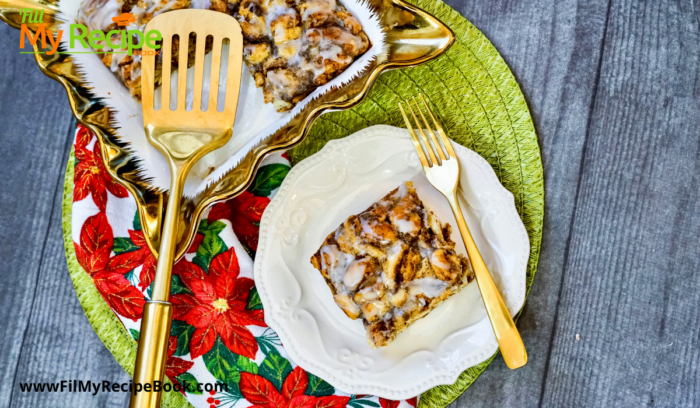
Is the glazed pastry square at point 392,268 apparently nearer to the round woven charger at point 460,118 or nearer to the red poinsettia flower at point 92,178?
the round woven charger at point 460,118

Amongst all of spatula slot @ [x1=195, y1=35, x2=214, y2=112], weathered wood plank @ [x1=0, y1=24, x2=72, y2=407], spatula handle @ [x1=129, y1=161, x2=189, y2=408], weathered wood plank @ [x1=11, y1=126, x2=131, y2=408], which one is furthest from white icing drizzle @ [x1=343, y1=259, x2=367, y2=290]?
weathered wood plank @ [x1=0, y1=24, x2=72, y2=407]

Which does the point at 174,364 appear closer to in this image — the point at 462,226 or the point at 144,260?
the point at 144,260

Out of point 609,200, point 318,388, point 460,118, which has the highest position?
point 460,118

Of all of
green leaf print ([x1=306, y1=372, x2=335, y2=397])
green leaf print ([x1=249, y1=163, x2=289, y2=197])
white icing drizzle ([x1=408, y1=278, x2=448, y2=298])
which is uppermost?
green leaf print ([x1=249, y1=163, x2=289, y2=197])

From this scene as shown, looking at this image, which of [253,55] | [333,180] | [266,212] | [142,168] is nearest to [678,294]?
[333,180]

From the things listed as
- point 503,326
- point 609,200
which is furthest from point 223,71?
point 609,200

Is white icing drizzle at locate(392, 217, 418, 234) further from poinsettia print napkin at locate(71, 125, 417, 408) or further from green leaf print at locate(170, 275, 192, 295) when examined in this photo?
green leaf print at locate(170, 275, 192, 295)

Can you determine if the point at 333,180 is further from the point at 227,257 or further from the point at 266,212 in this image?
the point at 227,257
